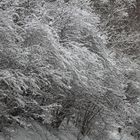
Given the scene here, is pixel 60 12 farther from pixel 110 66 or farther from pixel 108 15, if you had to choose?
pixel 108 15

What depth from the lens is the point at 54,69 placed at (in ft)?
21.1

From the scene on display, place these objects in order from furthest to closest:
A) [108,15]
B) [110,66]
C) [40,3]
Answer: [108,15], [110,66], [40,3]

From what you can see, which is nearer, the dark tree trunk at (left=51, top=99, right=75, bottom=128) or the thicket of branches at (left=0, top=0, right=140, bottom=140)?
the thicket of branches at (left=0, top=0, right=140, bottom=140)

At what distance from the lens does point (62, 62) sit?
21.1ft

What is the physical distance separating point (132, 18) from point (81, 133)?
11975 millimetres

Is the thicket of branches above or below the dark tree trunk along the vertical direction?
above

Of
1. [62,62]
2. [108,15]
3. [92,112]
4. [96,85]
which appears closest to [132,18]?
[108,15]

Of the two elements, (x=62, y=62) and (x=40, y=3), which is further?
(x=40, y=3)

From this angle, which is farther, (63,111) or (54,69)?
(63,111)

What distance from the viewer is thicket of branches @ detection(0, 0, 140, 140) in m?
5.67

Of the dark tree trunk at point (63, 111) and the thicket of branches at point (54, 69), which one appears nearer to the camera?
the thicket of branches at point (54, 69)

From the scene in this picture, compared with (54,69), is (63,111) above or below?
below

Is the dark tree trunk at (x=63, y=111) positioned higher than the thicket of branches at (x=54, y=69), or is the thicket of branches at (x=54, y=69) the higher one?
the thicket of branches at (x=54, y=69)

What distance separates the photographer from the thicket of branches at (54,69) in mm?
5668
